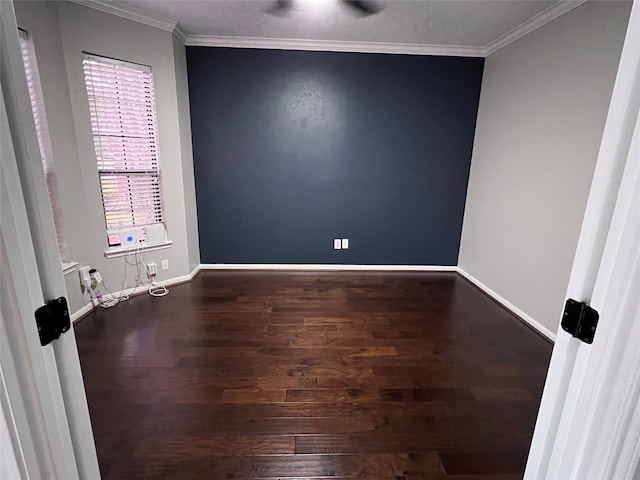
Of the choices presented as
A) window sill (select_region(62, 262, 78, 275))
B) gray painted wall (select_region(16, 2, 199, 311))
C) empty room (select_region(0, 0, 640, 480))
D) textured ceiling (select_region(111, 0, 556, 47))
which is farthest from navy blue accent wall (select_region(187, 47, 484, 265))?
window sill (select_region(62, 262, 78, 275))

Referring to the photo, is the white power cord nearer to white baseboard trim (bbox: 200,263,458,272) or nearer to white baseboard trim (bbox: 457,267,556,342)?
white baseboard trim (bbox: 200,263,458,272)

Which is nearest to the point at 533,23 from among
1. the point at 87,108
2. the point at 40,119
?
the point at 87,108

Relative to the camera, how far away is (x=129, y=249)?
3098mm

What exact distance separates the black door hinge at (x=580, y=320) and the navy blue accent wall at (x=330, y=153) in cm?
→ 316

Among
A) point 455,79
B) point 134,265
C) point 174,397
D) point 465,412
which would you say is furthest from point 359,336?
point 455,79

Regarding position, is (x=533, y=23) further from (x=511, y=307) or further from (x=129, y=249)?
(x=129, y=249)

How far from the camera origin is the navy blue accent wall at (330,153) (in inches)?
137

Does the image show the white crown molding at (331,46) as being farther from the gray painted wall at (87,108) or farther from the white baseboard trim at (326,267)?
the white baseboard trim at (326,267)

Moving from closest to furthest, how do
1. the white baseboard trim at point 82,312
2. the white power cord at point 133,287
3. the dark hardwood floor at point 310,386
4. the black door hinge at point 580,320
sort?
1. the black door hinge at point 580,320
2. the dark hardwood floor at point 310,386
3. the white baseboard trim at point 82,312
4. the white power cord at point 133,287

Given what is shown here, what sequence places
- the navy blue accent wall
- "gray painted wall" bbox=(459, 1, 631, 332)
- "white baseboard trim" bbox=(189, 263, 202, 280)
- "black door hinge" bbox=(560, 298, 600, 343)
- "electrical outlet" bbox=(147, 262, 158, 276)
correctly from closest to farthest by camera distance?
"black door hinge" bbox=(560, 298, 600, 343) < "gray painted wall" bbox=(459, 1, 631, 332) < "electrical outlet" bbox=(147, 262, 158, 276) < the navy blue accent wall < "white baseboard trim" bbox=(189, 263, 202, 280)

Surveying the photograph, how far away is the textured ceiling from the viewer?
100.0 inches

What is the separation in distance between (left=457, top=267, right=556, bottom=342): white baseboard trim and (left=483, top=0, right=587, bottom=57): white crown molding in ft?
7.95

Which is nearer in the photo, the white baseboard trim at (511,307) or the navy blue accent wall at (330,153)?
the white baseboard trim at (511,307)

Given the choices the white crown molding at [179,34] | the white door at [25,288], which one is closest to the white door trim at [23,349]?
the white door at [25,288]
